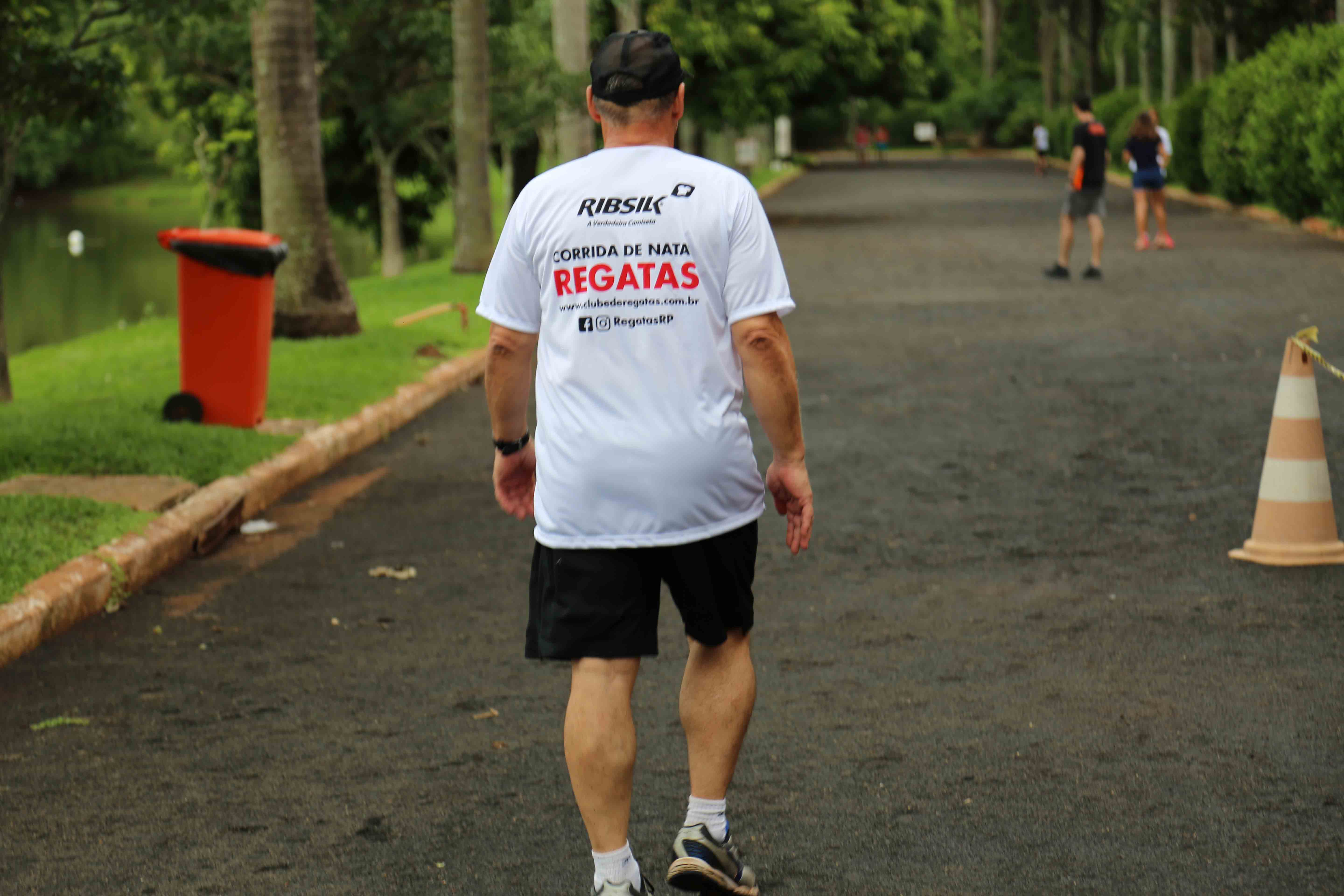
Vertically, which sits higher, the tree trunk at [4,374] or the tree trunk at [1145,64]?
the tree trunk at [1145,64]

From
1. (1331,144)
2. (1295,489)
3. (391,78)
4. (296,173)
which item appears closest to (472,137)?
(391,78)

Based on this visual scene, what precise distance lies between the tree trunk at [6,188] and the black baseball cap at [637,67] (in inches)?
307

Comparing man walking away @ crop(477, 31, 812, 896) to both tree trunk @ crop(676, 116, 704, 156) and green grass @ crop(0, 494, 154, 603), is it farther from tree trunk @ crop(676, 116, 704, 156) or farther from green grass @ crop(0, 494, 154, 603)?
tree trunk @ crop(676, 116, 704, 156)

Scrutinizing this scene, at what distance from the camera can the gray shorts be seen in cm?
1905

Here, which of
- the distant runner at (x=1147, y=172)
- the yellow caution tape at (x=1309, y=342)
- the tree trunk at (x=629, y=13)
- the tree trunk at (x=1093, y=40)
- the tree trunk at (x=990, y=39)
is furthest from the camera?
the tree trunk at (x=990, y=39)

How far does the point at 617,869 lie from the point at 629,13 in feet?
90.8

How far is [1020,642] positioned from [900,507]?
2.30 m

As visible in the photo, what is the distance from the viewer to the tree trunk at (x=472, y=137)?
19.9 meters

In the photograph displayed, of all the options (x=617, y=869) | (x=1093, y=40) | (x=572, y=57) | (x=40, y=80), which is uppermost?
(x=1093, y=40)

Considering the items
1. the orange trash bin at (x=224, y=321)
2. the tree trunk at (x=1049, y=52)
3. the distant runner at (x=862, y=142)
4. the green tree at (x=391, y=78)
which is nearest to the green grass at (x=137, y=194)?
the distant runner at (x=862, y=142)

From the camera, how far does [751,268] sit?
3557 mm

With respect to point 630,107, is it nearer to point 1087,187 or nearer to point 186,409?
point 186,409

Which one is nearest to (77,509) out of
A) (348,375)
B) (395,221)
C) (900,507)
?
(900,507)

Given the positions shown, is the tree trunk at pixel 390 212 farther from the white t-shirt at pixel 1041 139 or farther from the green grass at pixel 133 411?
the white t-shirt at pixel 1041 139
